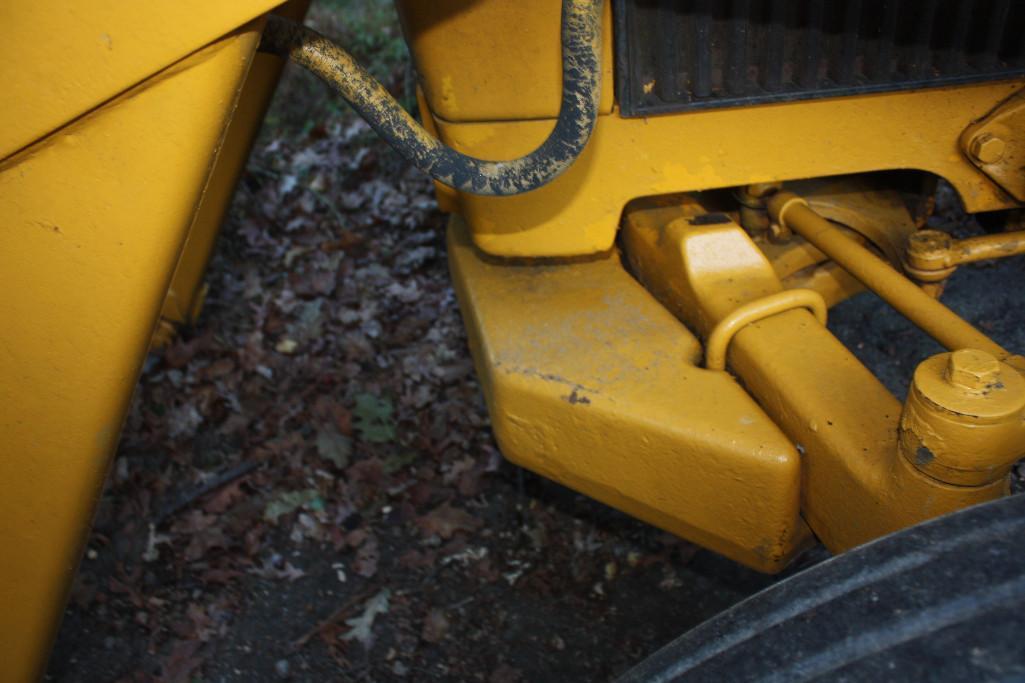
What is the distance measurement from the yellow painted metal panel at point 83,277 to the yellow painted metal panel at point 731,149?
1.85 feet

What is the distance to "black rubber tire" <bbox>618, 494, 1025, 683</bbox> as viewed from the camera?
3.04 ft

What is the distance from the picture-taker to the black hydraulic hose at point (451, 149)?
1320mm

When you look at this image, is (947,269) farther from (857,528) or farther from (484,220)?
(484,220)

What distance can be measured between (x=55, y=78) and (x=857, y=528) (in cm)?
124

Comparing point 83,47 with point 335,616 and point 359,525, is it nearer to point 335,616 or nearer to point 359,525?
point 335,616

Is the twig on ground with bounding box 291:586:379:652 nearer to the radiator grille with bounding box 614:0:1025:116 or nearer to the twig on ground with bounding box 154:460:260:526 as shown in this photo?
the twig on ground with bounding box 154:460:260:526

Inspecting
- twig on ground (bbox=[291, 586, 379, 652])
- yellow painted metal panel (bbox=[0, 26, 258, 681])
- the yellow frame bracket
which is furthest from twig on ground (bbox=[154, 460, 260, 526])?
the yellow frame bracket

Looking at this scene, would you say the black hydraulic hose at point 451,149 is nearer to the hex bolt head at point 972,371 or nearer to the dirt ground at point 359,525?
the hex bolt head at point 972,371

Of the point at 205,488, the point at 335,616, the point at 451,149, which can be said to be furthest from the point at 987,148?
the point at 205,488

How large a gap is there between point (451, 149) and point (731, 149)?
528mm

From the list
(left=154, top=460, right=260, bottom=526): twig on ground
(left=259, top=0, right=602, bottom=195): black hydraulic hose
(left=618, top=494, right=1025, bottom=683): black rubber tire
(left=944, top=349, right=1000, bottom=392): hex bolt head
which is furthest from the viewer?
(left=154, top=460, right=260, bottom=526): twig on ground

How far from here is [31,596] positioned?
1.40 metres

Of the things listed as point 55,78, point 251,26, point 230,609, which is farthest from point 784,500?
point 230,609

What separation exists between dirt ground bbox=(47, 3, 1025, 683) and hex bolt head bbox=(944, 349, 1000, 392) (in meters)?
0.92
